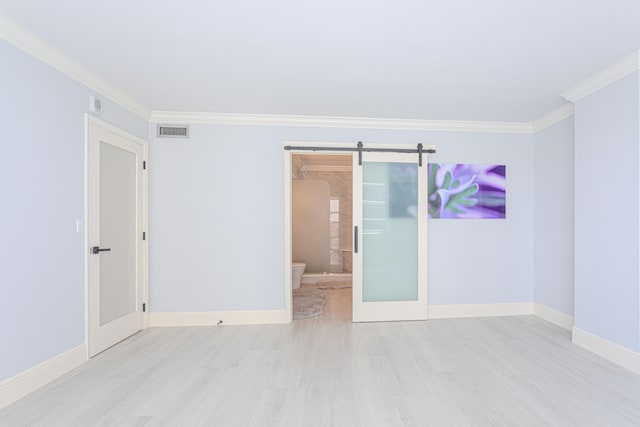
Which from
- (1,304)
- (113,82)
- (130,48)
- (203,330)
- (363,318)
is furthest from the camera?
(363,318)

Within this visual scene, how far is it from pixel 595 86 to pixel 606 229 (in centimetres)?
132

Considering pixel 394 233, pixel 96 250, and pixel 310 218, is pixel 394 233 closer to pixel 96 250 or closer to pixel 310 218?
pixel 310 218

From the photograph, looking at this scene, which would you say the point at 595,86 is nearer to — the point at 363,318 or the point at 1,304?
the point at 363,318

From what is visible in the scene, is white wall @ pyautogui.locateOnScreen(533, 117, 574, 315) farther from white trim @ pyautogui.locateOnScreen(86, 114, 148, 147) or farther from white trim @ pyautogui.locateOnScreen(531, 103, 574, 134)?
white trim @ pyautogui.locateOnScreen(86, 114, 148, 147)

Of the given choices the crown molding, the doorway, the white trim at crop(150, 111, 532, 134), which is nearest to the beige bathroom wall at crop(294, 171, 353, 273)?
the doorway

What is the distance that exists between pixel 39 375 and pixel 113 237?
1283 mm

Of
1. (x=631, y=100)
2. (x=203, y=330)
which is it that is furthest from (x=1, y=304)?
(x=631, y=100)

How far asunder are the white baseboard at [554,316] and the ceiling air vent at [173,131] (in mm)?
4994

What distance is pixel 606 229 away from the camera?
2.67 m

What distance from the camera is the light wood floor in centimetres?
192

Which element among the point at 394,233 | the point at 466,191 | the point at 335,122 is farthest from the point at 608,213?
the point at 335,122

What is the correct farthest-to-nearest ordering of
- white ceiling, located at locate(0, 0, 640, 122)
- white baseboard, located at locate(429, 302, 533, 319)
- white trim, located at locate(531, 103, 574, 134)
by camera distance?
1. white baseboard, located at locate(429, 302, 533, 319)
2. white trim, located at locate(531, 103, 574, 134)
3. white ceiling, located at locate(0, 0, 640, 122)

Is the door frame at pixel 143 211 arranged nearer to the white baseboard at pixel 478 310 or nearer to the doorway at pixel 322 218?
the doorway at pixel 322 218

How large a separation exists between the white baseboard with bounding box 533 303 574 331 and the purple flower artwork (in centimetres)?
127
